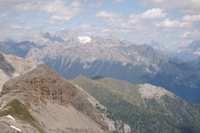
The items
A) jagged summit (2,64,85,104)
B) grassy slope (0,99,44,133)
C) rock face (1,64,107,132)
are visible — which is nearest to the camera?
grassy slope (0,99,44,133)

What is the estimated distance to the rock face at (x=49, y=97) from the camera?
330 feet

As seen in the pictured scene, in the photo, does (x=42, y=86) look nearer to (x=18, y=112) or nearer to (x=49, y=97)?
(x=49, y=97)

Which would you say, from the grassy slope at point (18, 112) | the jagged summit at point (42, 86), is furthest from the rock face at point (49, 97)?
the grassy slope at point (18, 112)

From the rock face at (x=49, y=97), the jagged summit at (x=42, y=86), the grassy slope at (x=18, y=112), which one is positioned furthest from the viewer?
the jagged summit at (x=42, y=86)

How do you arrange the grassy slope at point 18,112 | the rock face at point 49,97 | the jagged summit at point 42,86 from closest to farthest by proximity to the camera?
the grassy slope at point 18,112, the rock face at point 49,97, the jagged summit at point 42,86

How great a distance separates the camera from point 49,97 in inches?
4535

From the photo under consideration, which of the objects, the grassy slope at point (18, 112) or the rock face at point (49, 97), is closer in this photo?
the grassy slope at point (18, 112)

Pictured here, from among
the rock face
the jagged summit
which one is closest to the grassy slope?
the rock face

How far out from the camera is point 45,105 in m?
108

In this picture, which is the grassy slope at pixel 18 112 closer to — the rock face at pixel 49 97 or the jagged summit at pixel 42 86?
the rock face at pixel 49 97

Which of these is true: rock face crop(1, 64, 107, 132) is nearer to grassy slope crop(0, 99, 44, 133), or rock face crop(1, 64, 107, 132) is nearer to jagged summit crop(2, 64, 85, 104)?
jagged summit crop(2, 64, 85, 104)

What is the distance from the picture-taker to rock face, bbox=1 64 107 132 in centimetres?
10050

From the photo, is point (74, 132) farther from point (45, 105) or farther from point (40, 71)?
point (40, 71)

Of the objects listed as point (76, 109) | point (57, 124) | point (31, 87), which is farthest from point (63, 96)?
point (57, 124)
